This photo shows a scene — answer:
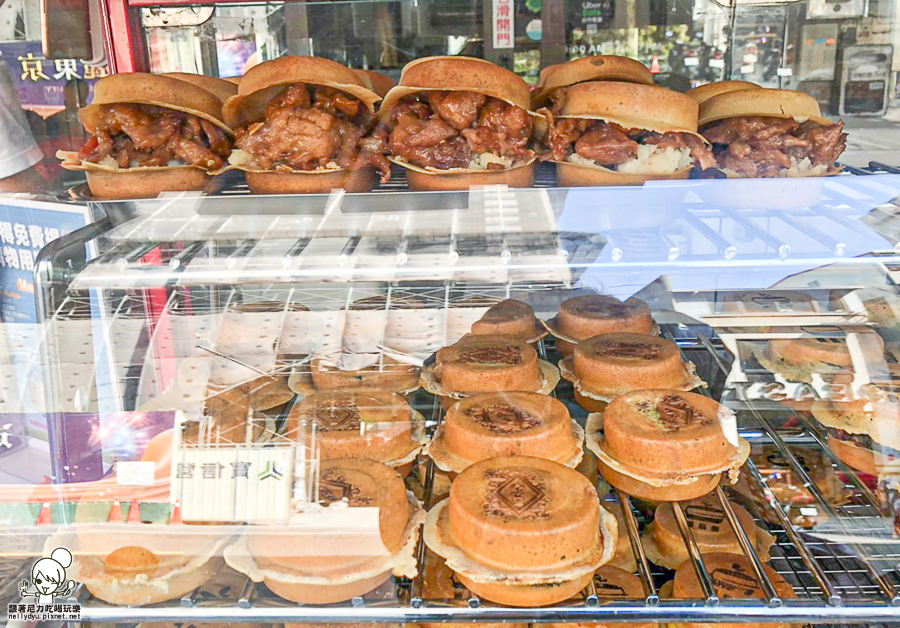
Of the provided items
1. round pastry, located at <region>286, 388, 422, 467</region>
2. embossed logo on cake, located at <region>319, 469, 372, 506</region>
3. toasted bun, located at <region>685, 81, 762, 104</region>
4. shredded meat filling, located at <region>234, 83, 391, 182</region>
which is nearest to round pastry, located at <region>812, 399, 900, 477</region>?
toasted bun, located at <region>685, 81, 762, 104</region>

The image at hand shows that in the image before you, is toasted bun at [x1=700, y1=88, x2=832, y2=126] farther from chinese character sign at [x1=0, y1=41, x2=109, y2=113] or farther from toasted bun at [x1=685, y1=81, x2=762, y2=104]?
chinese character sign at [x1=0, y1=41, x2=109, y2=113]

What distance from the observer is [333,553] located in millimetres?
1697

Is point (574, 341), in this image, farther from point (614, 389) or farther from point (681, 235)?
point (681, 235)

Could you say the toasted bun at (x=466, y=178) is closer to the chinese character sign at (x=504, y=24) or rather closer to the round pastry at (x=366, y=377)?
the round pastry at (x=366, y=377)

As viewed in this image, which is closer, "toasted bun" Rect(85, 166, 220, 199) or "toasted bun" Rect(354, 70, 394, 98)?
"toasted bun" Rect(85, 166, 220, 199)

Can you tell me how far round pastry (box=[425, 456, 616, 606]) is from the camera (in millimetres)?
1601

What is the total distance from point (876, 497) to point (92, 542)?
2.02 meters

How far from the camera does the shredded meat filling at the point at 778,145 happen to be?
72.6 inches

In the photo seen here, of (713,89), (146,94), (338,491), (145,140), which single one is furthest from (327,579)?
(713,89)

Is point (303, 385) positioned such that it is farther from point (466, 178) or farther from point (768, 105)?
point (768, 105)

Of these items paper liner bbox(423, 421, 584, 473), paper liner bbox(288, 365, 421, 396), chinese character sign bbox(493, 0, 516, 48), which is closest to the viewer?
paper liner bbox(423, 421, 584, 473)

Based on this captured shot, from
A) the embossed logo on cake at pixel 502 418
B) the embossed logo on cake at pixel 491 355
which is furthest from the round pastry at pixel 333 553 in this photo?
the embossed logo on cake at pixel 491 355

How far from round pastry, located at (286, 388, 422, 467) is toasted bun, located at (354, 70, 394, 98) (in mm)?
904

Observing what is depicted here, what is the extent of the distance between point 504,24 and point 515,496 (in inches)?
69.7
